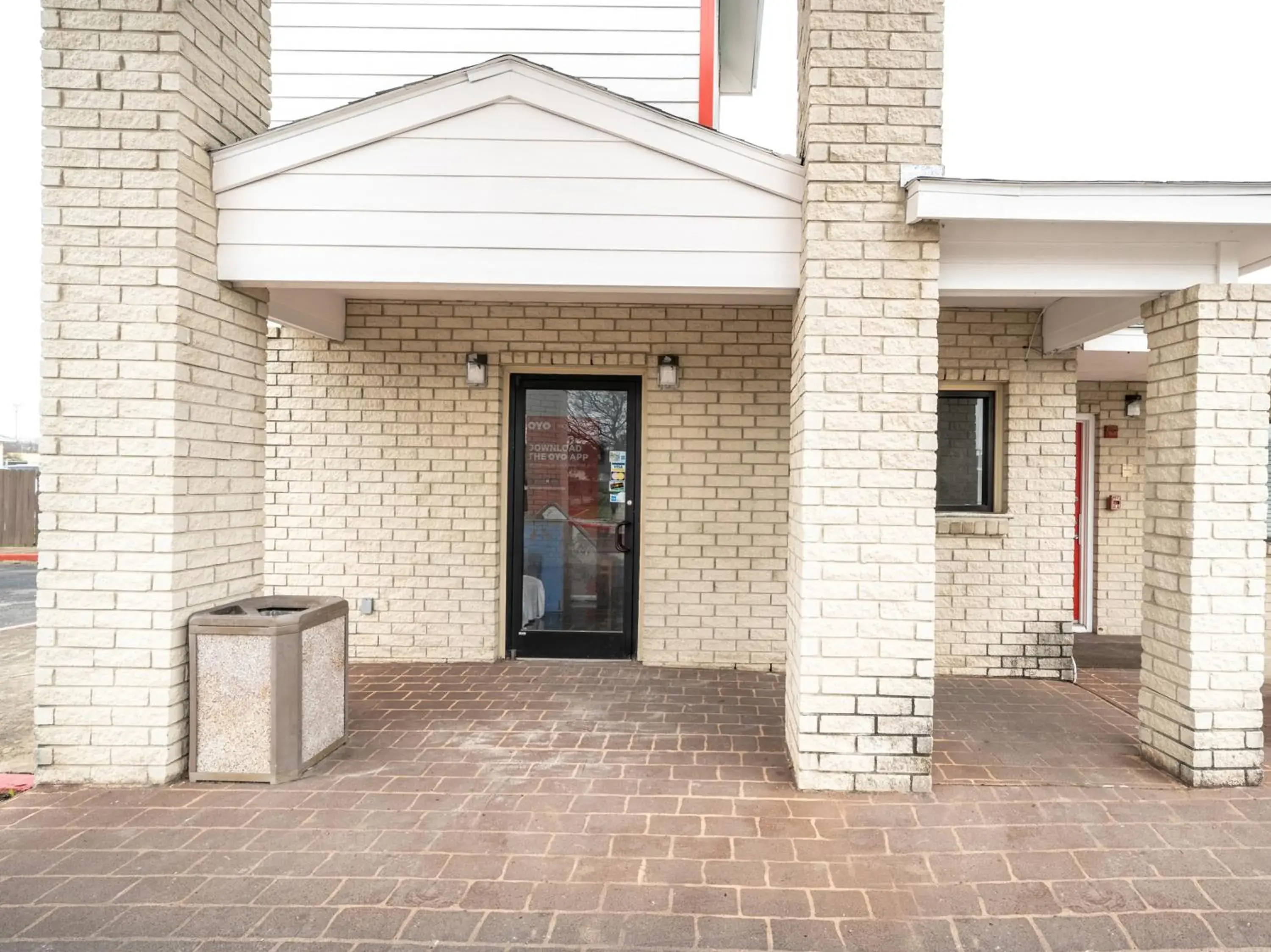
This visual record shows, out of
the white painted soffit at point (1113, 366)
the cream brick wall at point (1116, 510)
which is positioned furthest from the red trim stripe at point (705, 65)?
the cream brick wall at point (1116, 510)

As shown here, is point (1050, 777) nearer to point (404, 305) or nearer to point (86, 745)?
point (86, 745)

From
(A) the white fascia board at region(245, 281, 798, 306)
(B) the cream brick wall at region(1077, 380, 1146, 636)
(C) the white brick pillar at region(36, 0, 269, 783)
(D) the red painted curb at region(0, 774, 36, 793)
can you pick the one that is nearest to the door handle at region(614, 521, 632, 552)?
(A) the white fascia board at region(245, 281, 798, 306)

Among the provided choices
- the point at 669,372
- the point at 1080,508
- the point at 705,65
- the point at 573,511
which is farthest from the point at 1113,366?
the point at 573,511

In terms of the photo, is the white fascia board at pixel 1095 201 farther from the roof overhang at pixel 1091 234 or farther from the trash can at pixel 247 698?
the trash can at pixel 247 698

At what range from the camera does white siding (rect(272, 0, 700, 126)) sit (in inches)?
231

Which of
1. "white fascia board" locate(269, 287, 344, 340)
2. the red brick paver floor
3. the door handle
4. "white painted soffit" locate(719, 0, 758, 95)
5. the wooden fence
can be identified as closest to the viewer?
the red brick paver floor

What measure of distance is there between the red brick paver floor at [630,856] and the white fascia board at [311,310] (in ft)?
8.85

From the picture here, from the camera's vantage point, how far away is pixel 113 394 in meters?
3.53

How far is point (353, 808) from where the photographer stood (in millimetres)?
3262

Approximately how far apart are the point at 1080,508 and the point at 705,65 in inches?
210

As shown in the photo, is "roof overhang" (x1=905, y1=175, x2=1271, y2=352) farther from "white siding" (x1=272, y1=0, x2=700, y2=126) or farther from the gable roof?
"white siding" (x1=272, y1=0, x2=700, y2=126)

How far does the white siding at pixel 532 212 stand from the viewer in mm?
3711

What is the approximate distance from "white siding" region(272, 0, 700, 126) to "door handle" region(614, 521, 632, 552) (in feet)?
10.9

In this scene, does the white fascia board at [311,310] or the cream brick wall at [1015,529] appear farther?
the cream brick wall at [1015,529]
